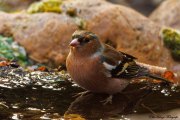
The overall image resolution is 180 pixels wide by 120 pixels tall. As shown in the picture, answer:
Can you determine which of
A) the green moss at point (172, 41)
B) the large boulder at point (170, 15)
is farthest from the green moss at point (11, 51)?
the large boulder at point (170, 15)

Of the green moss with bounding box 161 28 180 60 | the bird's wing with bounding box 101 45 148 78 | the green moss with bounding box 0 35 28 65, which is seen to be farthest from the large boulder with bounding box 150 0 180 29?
the bird's wing with bounding box 101 45 148 78

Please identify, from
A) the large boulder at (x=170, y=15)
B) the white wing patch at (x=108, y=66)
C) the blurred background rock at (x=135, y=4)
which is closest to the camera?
the white wing patch at (x=108, y=66)

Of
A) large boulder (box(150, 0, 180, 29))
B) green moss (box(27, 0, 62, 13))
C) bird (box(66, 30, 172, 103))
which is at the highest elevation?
large boulder (box(150, 0, 180, 29))

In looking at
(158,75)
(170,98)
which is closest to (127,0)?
(158,75)

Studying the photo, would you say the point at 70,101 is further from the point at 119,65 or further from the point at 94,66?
the point at 119,65

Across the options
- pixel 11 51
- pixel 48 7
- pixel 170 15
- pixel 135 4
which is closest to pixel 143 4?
pixel 135 4

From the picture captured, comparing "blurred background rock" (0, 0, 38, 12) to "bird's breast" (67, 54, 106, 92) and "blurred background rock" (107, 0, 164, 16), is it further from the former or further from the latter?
"bird's breast" (67, 54, 106, 92)

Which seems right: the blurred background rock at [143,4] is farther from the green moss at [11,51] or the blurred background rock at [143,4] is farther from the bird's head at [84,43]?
the bird's head at [84,43]
